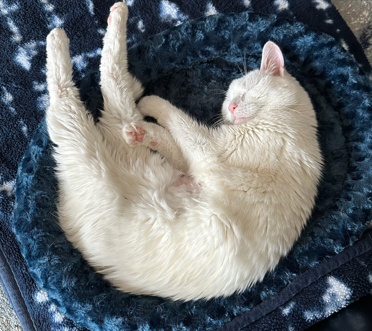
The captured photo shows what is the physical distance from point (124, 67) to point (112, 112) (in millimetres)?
194

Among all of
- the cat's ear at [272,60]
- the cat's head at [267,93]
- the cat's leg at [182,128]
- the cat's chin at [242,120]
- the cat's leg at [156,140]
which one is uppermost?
the cat's ear at [272,60]

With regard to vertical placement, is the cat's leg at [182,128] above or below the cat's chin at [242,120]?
below

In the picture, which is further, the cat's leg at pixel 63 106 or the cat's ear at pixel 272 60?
the cat's ear at pixel 272 60

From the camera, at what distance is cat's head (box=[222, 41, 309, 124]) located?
47.3 inches

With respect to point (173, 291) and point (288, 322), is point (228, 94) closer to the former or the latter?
point (173, 291)

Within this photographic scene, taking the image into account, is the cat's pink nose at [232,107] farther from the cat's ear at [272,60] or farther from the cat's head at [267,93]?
the cat's ear at [272,60]

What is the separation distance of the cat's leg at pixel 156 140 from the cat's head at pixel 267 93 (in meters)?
0.27

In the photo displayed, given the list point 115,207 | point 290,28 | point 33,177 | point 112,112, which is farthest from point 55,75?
point 290,28

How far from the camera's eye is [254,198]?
105cm

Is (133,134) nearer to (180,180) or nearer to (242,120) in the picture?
(180,180)

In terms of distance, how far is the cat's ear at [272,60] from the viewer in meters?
1.23

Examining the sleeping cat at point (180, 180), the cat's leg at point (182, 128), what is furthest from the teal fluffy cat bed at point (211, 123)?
the cat's leg at point (182, 128)

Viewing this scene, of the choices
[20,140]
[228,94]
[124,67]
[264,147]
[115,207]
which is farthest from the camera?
[20,140]

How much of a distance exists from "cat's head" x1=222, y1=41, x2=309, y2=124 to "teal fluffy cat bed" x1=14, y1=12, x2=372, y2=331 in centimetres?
23
